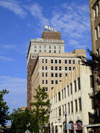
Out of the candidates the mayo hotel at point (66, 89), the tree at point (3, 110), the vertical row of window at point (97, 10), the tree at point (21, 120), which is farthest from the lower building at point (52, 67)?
the vertical row of window at point (97, 10)

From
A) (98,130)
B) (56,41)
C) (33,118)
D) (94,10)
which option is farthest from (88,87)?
(56,41)

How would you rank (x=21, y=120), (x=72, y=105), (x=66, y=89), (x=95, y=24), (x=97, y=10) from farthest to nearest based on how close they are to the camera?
(x=21, y=120), (x=66, y=89), (x=72, y=105), (x=97, y=10), (x=95, y=24)

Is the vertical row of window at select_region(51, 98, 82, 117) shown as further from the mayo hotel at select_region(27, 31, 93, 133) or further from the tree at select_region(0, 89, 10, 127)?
the tree at select_region(0, 89, 10, 127)

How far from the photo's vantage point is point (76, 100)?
1772 inches

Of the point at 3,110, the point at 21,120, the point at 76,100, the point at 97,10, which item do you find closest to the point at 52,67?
the point at 21,120

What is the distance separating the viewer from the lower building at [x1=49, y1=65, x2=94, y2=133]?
4056 cm

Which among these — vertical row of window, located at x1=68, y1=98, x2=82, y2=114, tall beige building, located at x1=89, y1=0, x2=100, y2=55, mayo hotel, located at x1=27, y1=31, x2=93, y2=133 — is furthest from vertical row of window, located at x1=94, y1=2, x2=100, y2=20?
vertical row of window, located at x1=68, y1=98, x2=82, y2=114

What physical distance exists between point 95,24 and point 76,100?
51.3 ft

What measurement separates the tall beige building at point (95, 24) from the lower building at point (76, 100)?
20.5 ft

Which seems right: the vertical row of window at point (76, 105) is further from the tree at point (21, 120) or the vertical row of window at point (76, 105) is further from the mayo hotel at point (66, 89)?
the tree at point (21, 120)

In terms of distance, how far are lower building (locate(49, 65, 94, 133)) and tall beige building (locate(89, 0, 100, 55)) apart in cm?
623

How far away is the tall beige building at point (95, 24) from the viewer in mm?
36787

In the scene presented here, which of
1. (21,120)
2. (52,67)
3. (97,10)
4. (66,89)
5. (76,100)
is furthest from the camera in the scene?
(52,67)

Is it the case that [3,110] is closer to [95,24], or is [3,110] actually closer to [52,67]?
[95,24]
